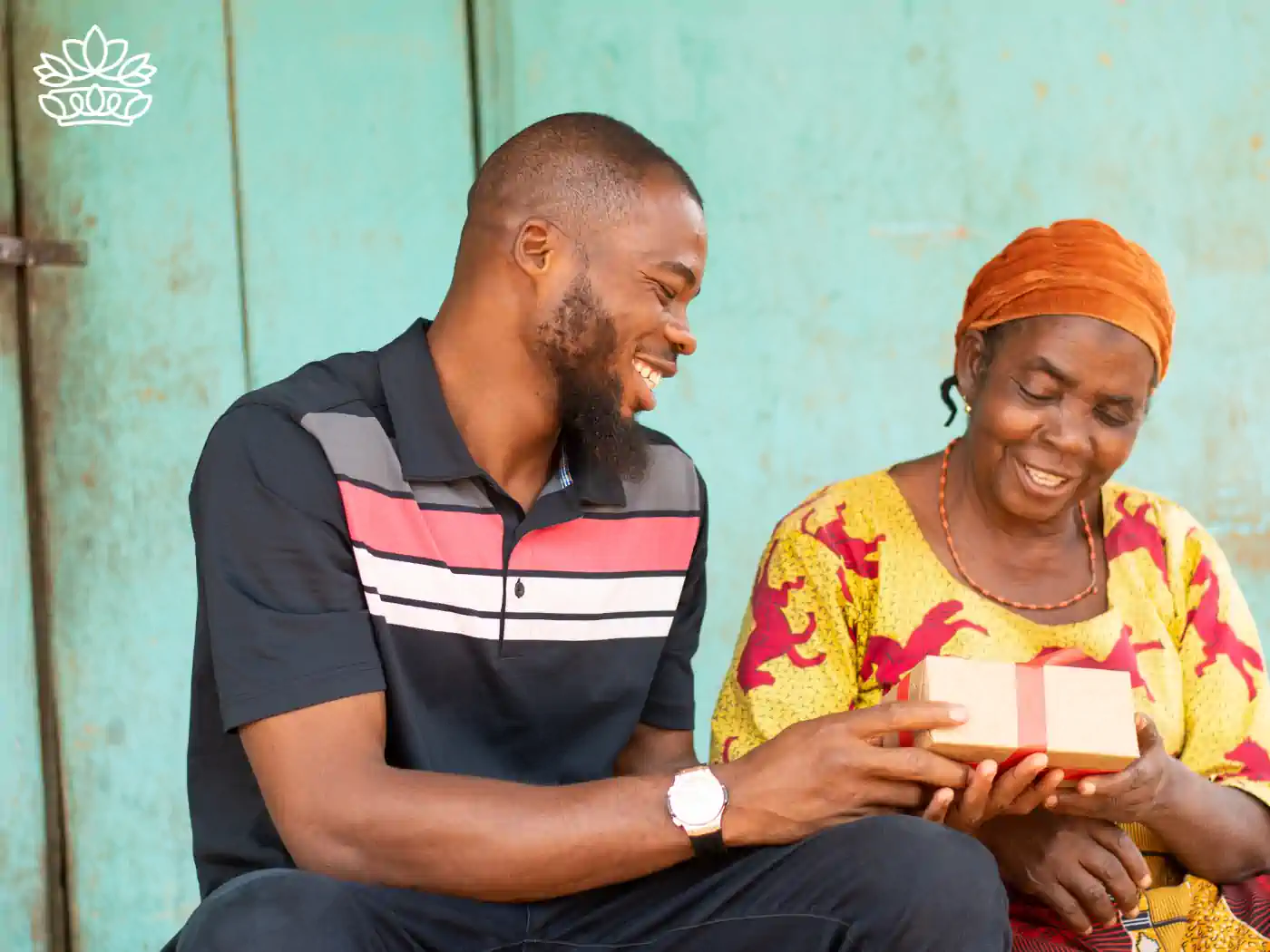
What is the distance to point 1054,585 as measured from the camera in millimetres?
2893

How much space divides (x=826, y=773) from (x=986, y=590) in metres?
0.88

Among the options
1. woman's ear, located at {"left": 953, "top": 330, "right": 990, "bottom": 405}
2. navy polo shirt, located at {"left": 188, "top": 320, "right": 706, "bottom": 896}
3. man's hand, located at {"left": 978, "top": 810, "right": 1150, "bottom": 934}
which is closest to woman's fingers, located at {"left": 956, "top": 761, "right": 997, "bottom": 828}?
man's hand, located at {"left": 978, "top": 810, "right": 1150, "bottom": 934}

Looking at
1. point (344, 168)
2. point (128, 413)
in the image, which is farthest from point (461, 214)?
point (128, 413)

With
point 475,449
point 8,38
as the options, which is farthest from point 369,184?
point 475,449

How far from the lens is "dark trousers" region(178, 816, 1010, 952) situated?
1.97 m

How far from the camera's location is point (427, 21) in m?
3.52

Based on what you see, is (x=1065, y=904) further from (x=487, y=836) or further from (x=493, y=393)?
(x=493, y=393)

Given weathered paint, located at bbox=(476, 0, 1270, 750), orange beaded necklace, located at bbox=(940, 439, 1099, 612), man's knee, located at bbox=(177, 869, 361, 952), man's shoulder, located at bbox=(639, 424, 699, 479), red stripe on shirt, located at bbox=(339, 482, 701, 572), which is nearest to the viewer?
man's knee, located at bbox=(177, 869, 361, 952)

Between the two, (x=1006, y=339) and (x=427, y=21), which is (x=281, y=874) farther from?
(x=427, y=21)

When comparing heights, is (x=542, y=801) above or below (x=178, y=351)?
below

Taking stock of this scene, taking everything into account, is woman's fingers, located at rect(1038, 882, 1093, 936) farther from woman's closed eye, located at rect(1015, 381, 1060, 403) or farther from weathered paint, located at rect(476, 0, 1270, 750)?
weathered paint, located at rect(476, 0, 1270, 750)

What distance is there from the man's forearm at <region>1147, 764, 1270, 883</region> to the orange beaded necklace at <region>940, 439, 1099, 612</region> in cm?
42

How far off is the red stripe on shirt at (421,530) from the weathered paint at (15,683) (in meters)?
1.31

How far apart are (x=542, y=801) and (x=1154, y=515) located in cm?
147
